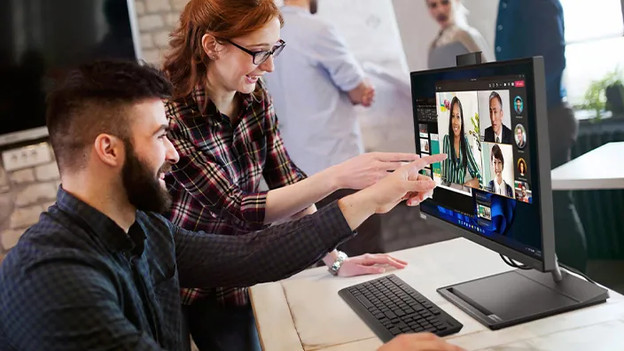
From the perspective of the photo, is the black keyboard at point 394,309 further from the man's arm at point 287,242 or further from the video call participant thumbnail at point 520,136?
the video call participant thumbnail at point 520,136

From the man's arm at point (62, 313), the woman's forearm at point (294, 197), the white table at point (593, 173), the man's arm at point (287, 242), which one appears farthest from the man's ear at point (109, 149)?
the white table at point (593, 173)

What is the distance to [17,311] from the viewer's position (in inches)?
38.6

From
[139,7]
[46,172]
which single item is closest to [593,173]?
[139,7]

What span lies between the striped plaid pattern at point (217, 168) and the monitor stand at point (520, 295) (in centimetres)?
58

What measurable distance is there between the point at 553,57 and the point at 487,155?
7.01 feet

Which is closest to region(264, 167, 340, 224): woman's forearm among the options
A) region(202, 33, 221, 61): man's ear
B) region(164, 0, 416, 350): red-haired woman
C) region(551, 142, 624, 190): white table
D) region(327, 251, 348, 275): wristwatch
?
region(164, 0, 416, 350): red-haired woman

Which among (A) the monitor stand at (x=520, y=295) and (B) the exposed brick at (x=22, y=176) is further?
(B) the exposed brick at (x=22, y=176)

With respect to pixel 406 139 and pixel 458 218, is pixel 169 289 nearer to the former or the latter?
pixel 458 218

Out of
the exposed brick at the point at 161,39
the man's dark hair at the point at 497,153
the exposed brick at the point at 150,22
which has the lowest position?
the man's dark hair at the point at 497,153

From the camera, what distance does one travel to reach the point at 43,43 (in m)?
2.84

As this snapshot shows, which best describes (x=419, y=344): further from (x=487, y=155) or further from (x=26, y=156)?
(x=26, y=156)

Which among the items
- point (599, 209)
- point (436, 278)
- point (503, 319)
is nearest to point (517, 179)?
point (503, 319)

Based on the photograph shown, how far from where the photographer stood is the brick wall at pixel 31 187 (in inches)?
112

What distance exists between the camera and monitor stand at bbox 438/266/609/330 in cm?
128
